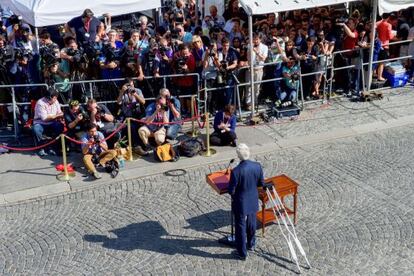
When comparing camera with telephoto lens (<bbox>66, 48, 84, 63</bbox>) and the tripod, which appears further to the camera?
camera with telephoto lens (<bbox>66, 48, 84, 63</bbox>)

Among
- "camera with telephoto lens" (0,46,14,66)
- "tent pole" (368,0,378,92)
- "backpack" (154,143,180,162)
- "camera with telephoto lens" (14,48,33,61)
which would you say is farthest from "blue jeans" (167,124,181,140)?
"tent pole" (368,0,378,92)

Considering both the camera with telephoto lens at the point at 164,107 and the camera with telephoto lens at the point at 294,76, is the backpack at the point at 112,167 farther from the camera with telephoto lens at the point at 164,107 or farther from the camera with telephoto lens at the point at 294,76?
the camera with telephoto lens at the point at 294,76

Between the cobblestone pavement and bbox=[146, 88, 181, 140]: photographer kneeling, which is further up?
bbox=[146, 88, 181, 140]: photographer kneeling

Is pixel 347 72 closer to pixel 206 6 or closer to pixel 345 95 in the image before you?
pixel 345 95

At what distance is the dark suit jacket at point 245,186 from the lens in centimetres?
793

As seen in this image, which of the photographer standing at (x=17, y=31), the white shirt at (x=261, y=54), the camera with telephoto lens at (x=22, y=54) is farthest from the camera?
the photographer standing at (x=17, y=31)

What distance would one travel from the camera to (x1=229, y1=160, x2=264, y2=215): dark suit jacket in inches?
→ 312

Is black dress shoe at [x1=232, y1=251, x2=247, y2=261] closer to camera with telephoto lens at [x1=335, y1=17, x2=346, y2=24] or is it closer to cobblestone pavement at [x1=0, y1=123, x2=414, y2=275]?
cobblestone pavement at [x1=0, y1=123, x2=414, y2=275]

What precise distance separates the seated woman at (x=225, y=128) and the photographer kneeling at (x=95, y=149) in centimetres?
218

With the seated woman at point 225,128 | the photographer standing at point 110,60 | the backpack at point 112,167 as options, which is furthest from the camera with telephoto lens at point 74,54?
the seated woman at point 225,128

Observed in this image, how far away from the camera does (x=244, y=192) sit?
26.2 ft

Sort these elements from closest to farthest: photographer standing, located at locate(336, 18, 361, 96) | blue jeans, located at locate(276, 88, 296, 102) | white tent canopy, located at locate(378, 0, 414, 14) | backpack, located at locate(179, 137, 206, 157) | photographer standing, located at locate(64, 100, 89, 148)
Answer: photographer standing, located at locate(64, 100, 89, 148) → backpack, located at locate(179, 137, 206, 157) → blue jeans, located at locate(276, 88, 296, 102) → white tent canopy, located at locate(378, 0, 414, 14) → photographer standing, located at locate(336, 18, 361, 96)

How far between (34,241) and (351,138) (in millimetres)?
6835

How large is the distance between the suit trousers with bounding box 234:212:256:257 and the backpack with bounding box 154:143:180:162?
352cm
